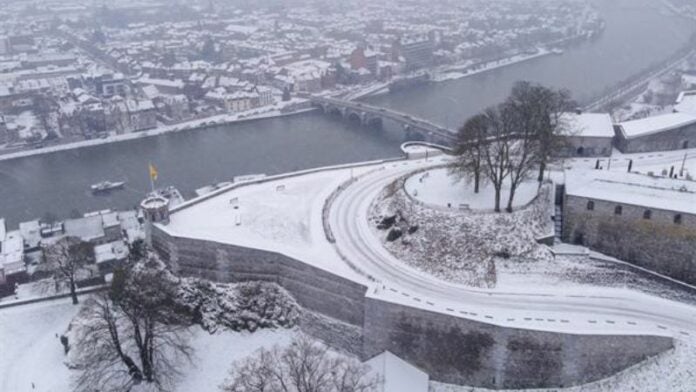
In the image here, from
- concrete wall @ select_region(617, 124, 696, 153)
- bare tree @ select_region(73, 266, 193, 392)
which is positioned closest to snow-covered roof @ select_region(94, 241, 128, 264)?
bare tree @ select_region(73, 266, 193, 392)

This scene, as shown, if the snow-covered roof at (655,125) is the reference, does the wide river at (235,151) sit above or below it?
below

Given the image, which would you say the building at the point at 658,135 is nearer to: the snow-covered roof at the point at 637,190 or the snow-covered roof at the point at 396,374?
the snow-covered roof at the point at 637,190

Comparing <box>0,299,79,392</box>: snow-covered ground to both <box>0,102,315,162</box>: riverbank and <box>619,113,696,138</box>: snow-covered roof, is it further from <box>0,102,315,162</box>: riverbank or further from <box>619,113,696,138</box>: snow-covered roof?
<box>0,102,315,162</box>: riverbank

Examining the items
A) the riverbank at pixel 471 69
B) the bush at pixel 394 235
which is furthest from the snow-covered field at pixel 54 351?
the riverbank at pixel 471 69

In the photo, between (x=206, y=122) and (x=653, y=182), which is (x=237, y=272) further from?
(x=206, y=122)

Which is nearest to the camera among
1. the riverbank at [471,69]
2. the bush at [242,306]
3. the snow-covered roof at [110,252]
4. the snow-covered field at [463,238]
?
the snow-covered field at [463,238]

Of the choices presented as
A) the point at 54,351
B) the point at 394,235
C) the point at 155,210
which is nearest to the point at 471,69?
the point at 394,235
